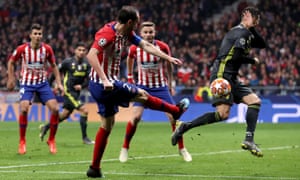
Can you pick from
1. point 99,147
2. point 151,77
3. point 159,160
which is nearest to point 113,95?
point 99,147

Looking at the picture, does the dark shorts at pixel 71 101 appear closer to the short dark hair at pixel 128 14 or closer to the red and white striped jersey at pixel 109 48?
the red and white striped jersey at pixel 109 48

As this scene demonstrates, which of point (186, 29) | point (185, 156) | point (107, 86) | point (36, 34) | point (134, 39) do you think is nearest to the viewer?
point (107, 86)

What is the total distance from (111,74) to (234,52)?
2063 mm

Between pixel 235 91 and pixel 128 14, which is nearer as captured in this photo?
pixel 128 14

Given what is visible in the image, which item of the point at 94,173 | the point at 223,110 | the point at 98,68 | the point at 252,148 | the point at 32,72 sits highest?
the point at 98,68

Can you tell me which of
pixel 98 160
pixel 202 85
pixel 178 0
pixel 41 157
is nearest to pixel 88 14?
pixel 178 0

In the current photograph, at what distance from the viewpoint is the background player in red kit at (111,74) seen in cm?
868

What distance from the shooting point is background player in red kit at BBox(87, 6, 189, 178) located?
868cm

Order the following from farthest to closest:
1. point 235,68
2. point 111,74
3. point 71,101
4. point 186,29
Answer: point 186,29
point 71,101
point 235,68
point 111,74

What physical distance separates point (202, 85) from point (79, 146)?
544 inches

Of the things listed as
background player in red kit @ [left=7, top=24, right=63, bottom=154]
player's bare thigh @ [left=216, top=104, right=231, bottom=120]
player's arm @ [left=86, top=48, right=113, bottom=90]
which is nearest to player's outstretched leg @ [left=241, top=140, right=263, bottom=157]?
player's bare thigh @ [left=216, top=104, right=231, bottom=120]

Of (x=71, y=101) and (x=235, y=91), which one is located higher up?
(x=235, y=91)

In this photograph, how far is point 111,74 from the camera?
29.4 ft

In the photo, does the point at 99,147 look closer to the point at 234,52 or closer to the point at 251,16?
the point at 234,52
